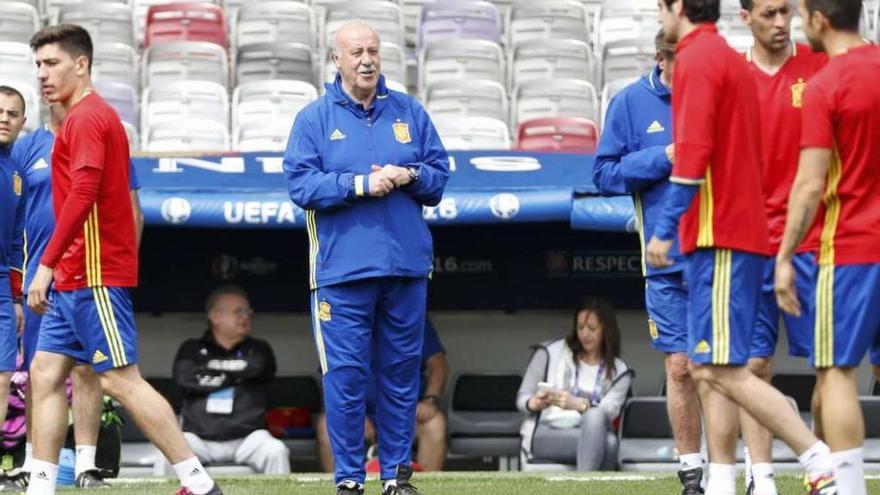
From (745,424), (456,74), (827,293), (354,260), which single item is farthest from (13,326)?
(456,74)

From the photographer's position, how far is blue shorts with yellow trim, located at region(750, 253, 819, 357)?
6980mm

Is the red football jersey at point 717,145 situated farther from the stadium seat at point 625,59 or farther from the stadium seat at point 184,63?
the stadium seat at point 184,63

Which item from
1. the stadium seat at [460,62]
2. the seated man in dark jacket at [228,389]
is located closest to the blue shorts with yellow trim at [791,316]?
the seated man in dark jacket at [228,389]

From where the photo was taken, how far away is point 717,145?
643cm

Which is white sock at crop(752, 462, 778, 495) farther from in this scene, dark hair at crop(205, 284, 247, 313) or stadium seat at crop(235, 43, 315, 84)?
stadium seat at crop(235, 43, 315, 84)

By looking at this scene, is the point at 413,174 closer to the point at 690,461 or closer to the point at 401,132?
the point at 401,132

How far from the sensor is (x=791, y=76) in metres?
7.21

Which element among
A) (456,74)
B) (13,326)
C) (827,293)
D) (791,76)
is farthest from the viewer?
(456,74)

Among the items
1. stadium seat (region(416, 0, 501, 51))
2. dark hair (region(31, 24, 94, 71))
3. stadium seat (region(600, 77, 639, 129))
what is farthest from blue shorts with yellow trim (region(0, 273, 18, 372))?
stadium seat (region(416, 0, 501, 51))

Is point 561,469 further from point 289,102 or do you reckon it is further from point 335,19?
point 335,19

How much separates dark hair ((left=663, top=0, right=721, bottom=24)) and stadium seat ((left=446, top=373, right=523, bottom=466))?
6.33 m

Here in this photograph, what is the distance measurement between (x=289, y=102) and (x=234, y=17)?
1908 millimetres

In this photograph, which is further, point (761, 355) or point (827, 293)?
point (761, 355)

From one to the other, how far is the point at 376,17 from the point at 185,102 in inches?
77.5
